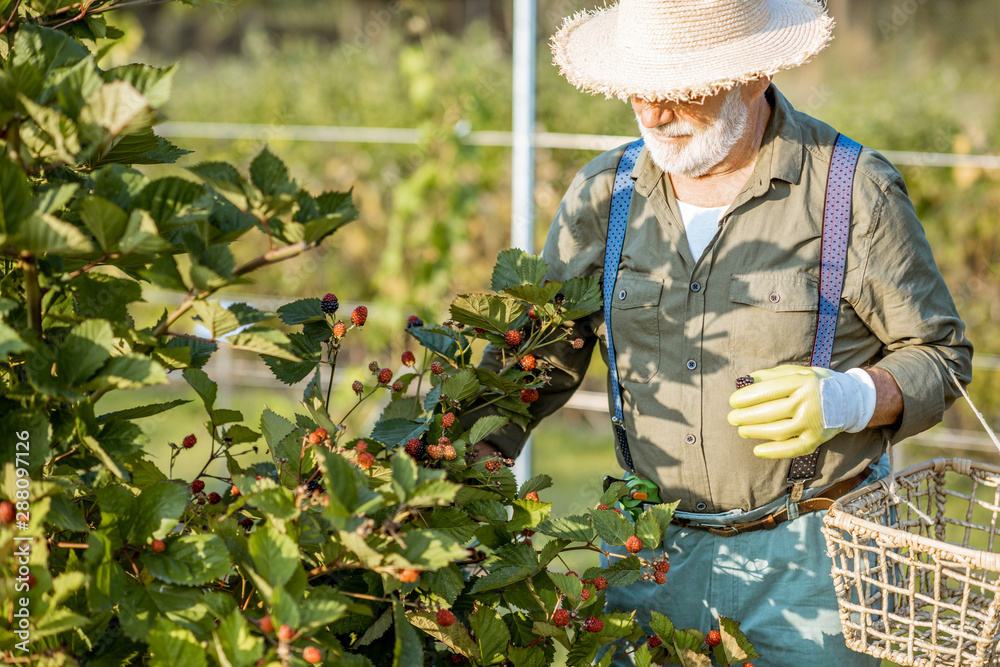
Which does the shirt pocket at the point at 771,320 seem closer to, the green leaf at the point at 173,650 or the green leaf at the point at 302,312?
the green leaf at the point at 302,312

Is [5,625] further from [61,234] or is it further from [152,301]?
[152,301]

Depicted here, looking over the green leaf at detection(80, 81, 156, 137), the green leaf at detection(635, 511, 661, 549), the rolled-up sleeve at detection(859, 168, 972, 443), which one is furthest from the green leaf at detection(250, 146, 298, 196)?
the rolled-up sleeve at detection(859, 168, 972, 443)

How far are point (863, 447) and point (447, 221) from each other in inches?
140

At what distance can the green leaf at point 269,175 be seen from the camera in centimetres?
91

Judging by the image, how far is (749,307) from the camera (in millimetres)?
1485

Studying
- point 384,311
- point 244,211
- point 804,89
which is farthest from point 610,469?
point 804,89

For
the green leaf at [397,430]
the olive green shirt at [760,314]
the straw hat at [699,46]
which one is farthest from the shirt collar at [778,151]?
the green leaf at [397,430]

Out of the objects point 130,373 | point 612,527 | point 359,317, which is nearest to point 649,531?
point 612,527

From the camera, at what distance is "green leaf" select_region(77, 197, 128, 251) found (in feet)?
2.71

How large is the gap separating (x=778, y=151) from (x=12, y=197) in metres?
1.18

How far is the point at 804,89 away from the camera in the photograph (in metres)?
7.43

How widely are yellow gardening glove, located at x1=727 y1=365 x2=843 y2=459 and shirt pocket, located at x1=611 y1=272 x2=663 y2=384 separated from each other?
20 cm

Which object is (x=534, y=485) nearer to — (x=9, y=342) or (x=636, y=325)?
(x=636, y=325)

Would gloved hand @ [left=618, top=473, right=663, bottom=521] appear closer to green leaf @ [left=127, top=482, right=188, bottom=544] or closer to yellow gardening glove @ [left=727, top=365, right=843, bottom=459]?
yellow gardening glove @ [left=727, top=365, right=843, bottom=459]
